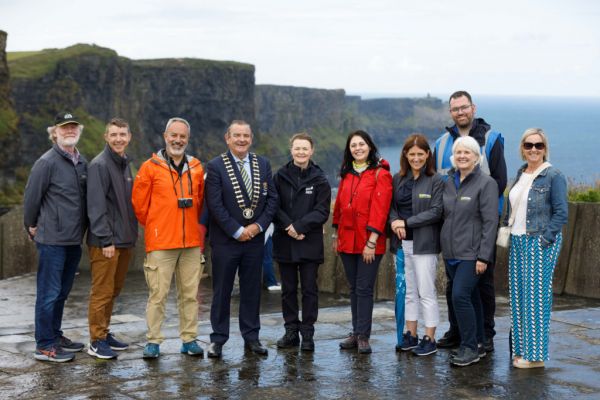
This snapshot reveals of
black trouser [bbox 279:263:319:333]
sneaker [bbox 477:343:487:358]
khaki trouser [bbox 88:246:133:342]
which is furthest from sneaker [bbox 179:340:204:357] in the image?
sneaker [bbox 477:343:487:358]

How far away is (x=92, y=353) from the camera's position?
7.96 metres

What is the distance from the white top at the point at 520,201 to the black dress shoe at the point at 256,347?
2.33 m

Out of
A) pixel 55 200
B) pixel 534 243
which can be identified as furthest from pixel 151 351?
pixel 534 243

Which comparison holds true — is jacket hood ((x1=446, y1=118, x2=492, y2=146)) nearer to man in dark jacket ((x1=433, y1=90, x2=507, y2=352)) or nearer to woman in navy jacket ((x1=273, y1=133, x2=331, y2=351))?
man in dark jacket ((x1=433, y1=90, x2=507, y2=352))

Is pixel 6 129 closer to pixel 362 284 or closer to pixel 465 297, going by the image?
pixel 362 284

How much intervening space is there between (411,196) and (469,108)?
36.0 inches

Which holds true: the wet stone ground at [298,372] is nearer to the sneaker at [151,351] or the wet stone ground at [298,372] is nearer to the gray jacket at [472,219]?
the sneaker at [151,351]

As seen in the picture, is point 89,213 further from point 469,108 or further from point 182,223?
point 469,108

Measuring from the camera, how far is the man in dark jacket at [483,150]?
26.6ft

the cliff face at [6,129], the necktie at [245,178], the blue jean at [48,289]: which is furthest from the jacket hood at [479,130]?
the cliff face at [6,129]

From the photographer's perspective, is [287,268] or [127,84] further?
[127,84]

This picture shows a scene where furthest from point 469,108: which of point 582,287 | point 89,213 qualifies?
point 582,287

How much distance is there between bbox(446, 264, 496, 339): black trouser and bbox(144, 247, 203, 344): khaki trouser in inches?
87.1

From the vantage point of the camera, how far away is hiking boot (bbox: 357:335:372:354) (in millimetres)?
8141
